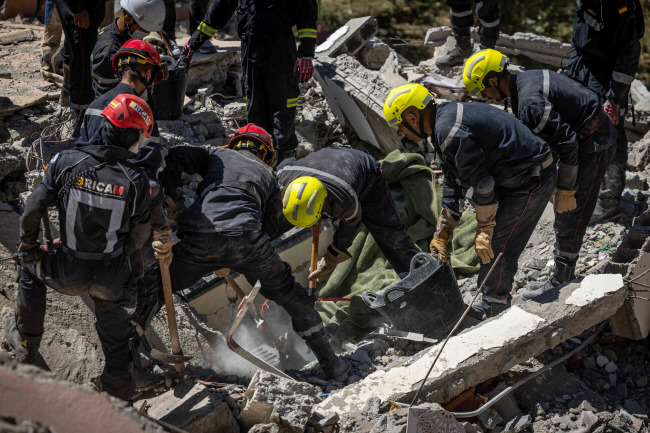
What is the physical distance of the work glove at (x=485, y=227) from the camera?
434cm

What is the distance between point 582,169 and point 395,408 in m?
2.33

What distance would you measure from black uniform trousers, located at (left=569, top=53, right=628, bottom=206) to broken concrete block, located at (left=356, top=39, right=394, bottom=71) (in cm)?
290

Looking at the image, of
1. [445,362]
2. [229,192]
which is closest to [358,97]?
[229,192]

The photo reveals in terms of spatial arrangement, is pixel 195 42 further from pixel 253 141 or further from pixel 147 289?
pixel 147 289

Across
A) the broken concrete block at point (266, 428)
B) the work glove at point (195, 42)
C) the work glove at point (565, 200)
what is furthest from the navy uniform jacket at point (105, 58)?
the work glove at point (565, 200)

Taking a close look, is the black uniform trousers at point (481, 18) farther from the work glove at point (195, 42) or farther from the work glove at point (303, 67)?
the work glove at point (195, 42)

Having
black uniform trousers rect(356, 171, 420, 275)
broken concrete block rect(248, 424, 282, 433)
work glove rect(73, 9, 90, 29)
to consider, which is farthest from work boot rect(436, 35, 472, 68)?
broken concrete block rect(248, 424, 282, 433)

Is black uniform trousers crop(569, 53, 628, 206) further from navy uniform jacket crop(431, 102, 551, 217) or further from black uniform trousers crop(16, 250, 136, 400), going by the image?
black uniform trousers crop(16, 250, 136, 400)

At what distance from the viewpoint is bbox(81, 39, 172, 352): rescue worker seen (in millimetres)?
Result: 3959

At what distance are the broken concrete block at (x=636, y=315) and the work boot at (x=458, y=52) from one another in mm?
3731

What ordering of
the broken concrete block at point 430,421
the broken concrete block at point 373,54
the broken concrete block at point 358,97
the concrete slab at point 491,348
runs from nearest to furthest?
the broken concrete block at point 430,421 < the concrete slab at point 491,348 < the broken concrete block at point 358,97 < the broken concrete block at point 373,54

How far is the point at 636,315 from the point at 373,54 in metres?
4.68

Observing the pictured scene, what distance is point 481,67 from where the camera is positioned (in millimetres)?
4605

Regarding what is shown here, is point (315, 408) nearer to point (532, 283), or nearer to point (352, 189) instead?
point (352, 189)
